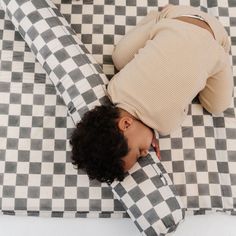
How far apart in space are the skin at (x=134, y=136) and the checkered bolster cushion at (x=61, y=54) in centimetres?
10

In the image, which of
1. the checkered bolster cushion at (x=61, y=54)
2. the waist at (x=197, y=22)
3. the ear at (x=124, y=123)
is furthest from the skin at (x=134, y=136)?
the waist at (x=197, y=22)

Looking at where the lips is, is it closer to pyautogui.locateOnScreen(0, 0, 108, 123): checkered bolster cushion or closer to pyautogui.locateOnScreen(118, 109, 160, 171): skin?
pyautogui.locateOnScreen(118, 109, 160, 171): skin

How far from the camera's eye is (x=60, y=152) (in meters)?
1.13

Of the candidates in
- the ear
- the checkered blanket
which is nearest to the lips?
the checkered blanket

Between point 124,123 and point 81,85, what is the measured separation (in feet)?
0.55

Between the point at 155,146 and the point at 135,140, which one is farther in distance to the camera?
the point at 155,146

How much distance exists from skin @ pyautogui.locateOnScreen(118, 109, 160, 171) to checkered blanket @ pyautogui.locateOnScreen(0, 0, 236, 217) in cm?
14

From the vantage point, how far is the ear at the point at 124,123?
0.97m

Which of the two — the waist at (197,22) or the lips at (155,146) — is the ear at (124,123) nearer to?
the lips at (155,146)

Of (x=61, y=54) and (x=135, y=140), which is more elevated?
(x=61, y=54)

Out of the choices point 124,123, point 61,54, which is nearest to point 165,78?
point 124,123

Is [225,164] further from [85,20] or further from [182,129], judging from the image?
[85,20]

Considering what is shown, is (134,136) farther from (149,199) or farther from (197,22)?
(197,22)

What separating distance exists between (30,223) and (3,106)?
1.08 feet
